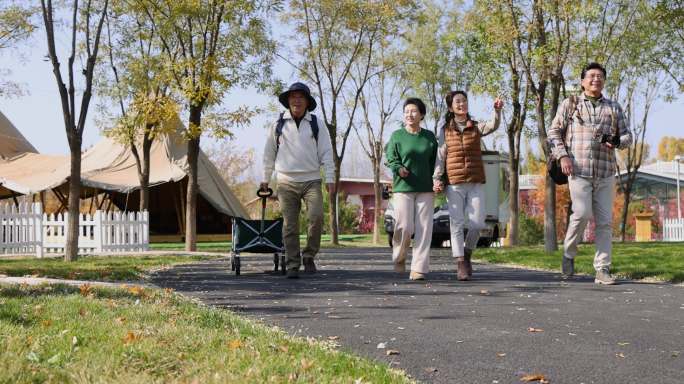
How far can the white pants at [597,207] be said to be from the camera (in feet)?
30.2

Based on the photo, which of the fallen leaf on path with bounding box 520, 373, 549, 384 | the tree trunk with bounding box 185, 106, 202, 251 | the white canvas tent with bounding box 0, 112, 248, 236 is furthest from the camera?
the white canvas tent with bounding box 0, 112, 248, 236

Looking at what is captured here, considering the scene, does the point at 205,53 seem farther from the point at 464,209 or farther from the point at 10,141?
the point at 10,141

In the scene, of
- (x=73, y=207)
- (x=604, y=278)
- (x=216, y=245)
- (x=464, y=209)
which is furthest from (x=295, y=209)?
(x=216, y=245)

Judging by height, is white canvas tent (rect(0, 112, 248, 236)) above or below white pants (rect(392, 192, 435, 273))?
above

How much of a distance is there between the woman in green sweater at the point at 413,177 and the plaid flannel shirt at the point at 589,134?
1.35 m

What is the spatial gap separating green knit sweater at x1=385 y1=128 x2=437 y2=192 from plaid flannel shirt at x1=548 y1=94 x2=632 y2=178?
4.31 ft

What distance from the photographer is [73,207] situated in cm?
1566

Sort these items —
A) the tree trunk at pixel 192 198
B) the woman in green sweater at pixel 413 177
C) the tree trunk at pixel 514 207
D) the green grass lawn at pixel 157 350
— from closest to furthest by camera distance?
the green grass lawn at pixel 157 350 < the woman in green sweater at pixel 413 177 < the tree trunk at pixel 192 198 < the tree trunk at pixel 514 207

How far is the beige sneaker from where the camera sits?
902 centimetres

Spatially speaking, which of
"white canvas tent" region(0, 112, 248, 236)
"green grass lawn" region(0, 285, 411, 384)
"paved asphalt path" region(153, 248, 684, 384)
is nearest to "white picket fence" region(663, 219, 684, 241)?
"white canvas tent" region(0, 112, 248, 236)

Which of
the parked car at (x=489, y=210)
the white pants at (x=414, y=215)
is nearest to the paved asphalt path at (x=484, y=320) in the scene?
the white pants at (x=414, y=215)

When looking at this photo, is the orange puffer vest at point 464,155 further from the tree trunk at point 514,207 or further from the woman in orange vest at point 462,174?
the tree trunk at point 514,207

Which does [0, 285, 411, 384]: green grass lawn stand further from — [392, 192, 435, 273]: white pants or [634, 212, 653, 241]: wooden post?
[634, 212, 653, 241]: wooden post

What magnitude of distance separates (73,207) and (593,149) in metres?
9.45
